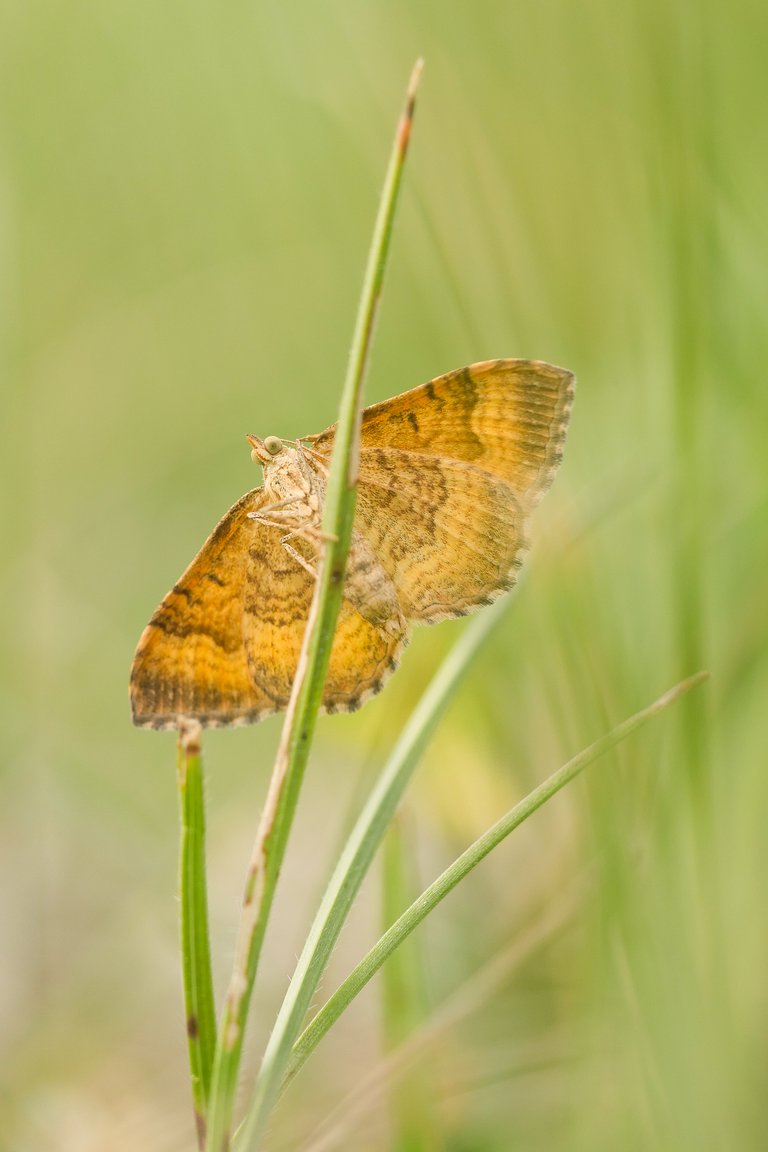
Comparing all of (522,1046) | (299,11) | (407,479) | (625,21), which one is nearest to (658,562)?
(407,479)

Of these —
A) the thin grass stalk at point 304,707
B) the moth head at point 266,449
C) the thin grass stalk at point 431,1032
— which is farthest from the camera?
the moth head at point 266,449

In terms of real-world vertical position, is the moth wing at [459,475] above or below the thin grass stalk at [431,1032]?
above

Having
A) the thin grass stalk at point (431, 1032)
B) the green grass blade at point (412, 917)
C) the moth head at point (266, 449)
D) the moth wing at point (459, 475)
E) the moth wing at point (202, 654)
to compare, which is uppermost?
the moth head at point (266, 449)

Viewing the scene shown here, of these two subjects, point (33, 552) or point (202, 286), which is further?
point (202, 286)

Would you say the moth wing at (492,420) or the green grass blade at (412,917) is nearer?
the green grass blade at (412,917)

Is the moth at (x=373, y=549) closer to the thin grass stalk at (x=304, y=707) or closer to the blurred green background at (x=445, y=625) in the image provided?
the blurred green background at (x=445, y=625)

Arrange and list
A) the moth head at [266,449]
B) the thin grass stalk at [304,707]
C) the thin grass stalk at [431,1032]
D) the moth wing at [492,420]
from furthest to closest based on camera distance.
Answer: the moth head at [266,449] → the moth wing at [492,420] → the thin grass stalk at [431,1032] → the thin grass stalk at [304,707]

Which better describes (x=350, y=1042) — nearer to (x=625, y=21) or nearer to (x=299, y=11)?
(x=625, y=21)

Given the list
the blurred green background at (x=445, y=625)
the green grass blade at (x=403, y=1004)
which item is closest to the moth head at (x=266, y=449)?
the blurred green background at (x=445, y=625)
